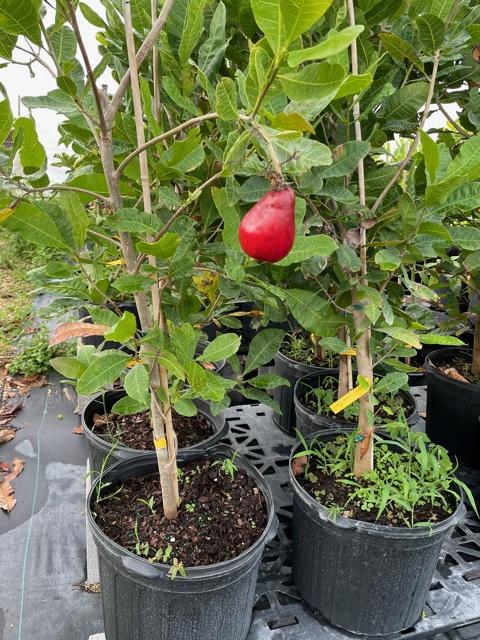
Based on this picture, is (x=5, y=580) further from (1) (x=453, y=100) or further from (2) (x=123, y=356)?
(1) (x=453, y=100)

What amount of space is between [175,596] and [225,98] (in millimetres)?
845

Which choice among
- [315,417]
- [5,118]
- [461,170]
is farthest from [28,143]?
[315,417]

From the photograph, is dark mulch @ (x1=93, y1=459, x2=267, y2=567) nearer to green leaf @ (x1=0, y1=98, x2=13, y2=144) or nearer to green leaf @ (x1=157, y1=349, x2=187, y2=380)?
green leaf @ (x1=157, y1=349, x2=187, y2=380)

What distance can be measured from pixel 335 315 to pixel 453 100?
596 millimetres

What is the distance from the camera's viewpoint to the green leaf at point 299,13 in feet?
1.43

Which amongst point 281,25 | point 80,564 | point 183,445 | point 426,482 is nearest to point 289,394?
point 183,445

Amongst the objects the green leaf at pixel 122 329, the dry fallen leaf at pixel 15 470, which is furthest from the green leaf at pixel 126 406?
the dry fallen leaf at pixel 15 470

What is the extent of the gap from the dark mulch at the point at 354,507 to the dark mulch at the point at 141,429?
1.14 feet

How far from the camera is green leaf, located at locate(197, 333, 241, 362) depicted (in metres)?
0.89

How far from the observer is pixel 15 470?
72.2 inches

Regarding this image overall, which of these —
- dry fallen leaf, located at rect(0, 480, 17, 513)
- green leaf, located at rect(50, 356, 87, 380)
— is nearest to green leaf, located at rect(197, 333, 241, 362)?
green leaf, located at rect(50, 356, 87, 380)

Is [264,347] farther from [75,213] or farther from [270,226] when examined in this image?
[270,226]

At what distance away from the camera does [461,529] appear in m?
1.43

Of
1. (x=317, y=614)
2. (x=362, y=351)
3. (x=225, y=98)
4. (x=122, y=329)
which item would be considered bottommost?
(x=317, y=614)
